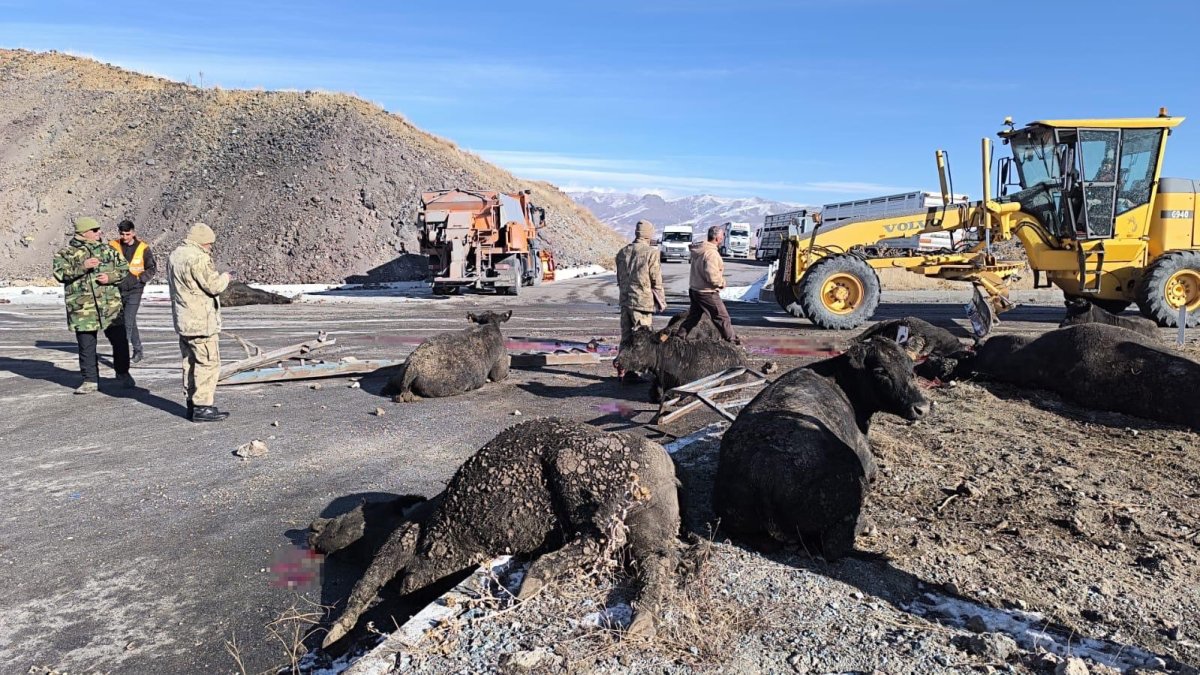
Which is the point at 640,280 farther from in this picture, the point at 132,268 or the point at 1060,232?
the point at 1060,232

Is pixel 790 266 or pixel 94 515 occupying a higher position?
pixel 790 266

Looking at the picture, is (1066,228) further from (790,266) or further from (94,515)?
(94,515)

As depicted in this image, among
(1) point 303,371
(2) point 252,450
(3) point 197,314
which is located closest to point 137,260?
(1) point 303,371

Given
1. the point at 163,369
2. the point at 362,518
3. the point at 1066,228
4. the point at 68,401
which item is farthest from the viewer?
the point at 1066,228

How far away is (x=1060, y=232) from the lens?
14.5 metres

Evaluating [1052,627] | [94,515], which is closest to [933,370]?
[1052,627]

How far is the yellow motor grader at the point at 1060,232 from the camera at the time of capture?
14086 millimetres

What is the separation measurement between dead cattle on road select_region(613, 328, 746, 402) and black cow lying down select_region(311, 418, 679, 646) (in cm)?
418

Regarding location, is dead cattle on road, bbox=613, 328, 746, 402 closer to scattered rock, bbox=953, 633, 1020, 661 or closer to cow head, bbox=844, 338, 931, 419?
cow head, bbox=844, 338, 931, 419

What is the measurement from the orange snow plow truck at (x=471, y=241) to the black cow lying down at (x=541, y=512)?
1918 cm

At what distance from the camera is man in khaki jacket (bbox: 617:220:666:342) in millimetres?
9531

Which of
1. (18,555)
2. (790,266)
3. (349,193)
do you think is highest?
(349,193)

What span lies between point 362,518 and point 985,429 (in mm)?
5580

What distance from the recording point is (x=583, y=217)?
206 feet
